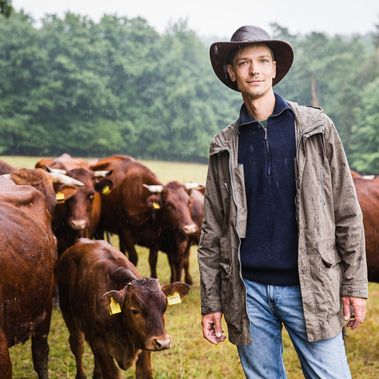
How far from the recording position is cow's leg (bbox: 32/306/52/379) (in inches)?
187

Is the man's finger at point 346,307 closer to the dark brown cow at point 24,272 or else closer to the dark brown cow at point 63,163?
the dark brown cow at point 24,272

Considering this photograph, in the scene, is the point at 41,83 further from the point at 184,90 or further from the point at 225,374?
the point at 225,374

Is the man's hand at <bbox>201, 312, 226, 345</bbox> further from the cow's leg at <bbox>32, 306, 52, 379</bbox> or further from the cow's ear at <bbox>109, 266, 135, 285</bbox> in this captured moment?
the cow's leg at <bbox>32, 306, 52, 379</bbox>

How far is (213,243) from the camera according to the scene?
2.82 meters

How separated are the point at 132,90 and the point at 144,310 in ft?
138

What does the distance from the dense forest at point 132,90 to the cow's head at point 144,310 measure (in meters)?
31.4

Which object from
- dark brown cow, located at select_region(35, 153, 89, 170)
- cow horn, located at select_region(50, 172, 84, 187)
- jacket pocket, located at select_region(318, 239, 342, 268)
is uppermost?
jacket pocket, located at select_region(318, 239, 342, 268)

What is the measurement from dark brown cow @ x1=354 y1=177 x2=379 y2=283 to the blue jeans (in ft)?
11.0

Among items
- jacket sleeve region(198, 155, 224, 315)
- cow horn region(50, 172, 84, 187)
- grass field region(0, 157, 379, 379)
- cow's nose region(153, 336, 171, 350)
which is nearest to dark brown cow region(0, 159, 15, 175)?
cow horn region(50, 172, 84, 187)

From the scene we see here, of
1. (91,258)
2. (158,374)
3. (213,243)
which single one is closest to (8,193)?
(91,258)

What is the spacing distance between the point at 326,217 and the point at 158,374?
10.7 ft

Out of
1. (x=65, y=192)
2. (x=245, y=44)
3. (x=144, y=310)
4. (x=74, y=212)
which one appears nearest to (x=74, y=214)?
(x=74, y=212)

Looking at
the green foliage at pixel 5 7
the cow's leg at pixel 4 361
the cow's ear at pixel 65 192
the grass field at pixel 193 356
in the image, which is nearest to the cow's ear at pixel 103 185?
A: the cow's ear at pixel 65 192

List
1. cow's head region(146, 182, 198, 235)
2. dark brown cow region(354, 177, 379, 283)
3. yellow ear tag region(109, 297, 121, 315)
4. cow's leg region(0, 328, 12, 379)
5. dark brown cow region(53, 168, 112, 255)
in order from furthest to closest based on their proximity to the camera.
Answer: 1. cow's head region(146, 182, 198, 235)
2. dark brown cow region(53, 168, 112, 255)
3. dark brown cow region(354, 177, 379, 283)
4. yellow ear tag region(109, 297, 121, 315)
5. cow's leg region(0, 328, 12, 379)
